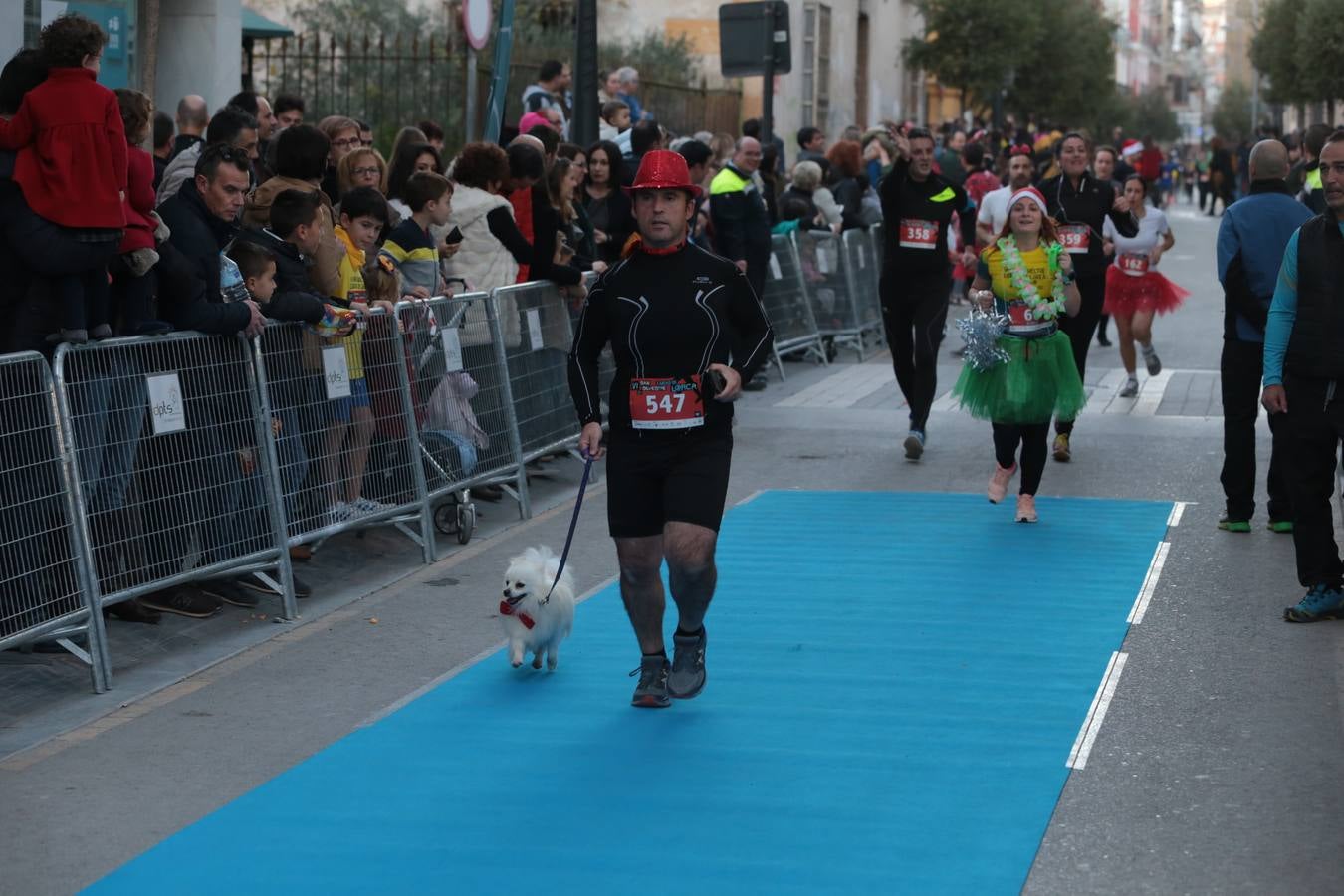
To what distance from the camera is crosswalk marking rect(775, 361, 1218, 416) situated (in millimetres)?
15508

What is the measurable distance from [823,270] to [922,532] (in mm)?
8720

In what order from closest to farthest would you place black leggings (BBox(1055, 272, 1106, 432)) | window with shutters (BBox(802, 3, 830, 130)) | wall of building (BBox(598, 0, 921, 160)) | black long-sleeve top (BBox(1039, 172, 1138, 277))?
black leggings (BBox(1055, 272, 1106, 432))
black long-sleeve top (BBox(1039, 172, 1138, 277))
wall of building (BBox(598, 0, 921, 160))
window with shutters (BBox(802, 3, 830, 130))

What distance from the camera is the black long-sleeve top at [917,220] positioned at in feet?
42.0

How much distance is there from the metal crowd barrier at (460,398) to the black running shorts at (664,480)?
3.09 metres

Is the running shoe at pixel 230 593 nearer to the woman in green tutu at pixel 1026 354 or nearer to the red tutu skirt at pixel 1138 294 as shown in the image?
the woman in green tutu at pixel 1026 354

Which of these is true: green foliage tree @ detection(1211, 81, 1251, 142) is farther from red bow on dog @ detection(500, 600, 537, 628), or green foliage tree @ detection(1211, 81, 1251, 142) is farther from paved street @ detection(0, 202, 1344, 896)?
red bow on dog @ detection(500, 600, 537, 628)

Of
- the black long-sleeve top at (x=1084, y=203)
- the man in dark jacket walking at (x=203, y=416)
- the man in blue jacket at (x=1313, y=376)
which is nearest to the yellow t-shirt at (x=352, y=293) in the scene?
the man in dark jacket walking at (x=203, y=416)

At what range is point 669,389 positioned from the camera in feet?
22.1

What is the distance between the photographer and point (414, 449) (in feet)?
32.1

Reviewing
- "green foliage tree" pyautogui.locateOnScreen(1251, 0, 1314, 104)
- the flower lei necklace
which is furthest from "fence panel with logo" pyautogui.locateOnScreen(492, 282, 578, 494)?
"green foliage tree" pyautogui.locateOnScreen(1251, 0, 1314, 104)

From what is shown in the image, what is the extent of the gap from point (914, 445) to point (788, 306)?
5421 mm

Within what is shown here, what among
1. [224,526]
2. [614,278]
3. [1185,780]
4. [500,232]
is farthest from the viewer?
[500,232]

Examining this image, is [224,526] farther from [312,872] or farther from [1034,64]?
[1034,64]

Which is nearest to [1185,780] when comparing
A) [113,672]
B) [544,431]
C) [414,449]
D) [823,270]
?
[113,672]
